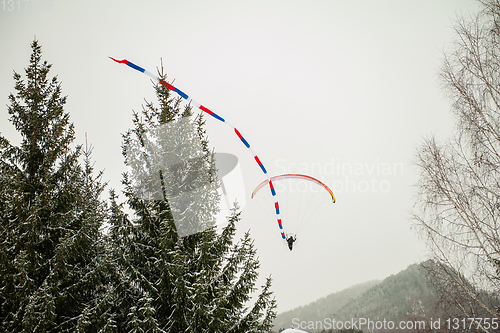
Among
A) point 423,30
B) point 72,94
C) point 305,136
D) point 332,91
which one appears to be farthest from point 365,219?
point 423,30

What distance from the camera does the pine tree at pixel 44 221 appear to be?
16.3 ft

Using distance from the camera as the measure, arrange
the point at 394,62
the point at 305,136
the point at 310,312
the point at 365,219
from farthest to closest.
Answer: the point at 394,62 < the point at 305,136 < the point at 365,219 < the point at 310,312

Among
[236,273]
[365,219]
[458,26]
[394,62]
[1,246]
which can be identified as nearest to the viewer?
[1,246]

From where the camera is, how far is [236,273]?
586 cm

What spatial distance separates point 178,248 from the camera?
5258mm

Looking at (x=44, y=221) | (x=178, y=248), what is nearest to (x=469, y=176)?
(x=178, y=248)

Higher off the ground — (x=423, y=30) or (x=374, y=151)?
(x=423, y=30)

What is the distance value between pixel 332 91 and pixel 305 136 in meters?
73.2

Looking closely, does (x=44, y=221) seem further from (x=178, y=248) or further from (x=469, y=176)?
(x=469, y=176)

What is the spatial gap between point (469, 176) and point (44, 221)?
1001cm

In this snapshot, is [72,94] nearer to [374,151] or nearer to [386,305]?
[386,305]

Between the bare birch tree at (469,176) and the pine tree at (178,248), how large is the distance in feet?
18.5

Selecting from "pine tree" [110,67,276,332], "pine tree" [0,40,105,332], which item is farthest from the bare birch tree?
"pine tree" [0,40,105,332]

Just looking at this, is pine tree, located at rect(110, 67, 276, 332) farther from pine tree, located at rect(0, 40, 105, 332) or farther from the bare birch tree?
the bare birch tree
